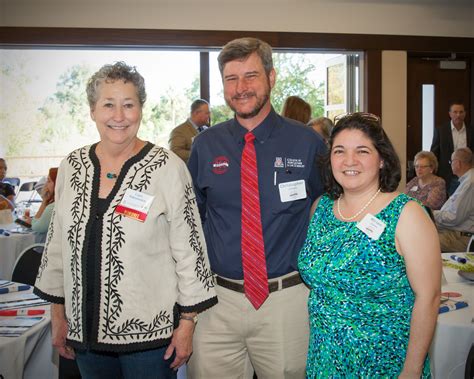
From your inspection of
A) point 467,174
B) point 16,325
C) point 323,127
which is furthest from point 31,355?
point 467,174

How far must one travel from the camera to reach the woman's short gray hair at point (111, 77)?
1749mm

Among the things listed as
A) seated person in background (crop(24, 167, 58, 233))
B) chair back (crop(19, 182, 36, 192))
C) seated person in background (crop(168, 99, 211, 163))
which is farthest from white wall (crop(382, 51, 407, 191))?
chair back (crop(19, 182, 36, 192))

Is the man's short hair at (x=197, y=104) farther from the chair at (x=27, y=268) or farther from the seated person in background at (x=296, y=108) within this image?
the chair at (x=27, y=268)

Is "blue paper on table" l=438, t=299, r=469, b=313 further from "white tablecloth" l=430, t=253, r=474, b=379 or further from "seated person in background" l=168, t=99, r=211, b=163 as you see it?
"seated person in background" l=168, t=99, r=211, b=163

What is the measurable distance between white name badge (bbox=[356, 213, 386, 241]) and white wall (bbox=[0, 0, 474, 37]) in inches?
214

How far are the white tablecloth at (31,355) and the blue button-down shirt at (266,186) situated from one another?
82cm

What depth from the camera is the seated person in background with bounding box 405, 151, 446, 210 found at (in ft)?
18.0

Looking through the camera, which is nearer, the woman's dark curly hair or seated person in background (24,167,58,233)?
the woman's dark curly hair

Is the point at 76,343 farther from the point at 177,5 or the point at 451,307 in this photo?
the point at 177,5

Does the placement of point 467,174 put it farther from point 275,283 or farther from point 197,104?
point 275,283

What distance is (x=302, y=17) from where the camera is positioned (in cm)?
680

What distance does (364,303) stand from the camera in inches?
65.9

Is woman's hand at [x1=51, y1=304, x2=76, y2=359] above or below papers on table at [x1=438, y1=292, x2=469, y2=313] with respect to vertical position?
above

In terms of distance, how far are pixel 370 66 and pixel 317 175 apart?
540 cm
